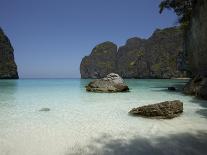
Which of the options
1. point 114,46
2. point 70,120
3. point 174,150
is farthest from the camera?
point 114,46

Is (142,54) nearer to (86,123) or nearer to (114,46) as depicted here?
(114,46)

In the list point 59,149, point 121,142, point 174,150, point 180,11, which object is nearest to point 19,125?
point 59,149

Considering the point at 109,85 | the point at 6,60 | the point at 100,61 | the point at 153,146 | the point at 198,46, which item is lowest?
the point at 153,146

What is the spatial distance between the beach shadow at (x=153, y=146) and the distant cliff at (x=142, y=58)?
211ft

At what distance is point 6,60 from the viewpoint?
3654 inches

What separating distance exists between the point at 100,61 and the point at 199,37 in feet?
478

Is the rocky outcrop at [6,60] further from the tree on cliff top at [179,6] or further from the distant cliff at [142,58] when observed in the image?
the tree on cliff top at [179,6]

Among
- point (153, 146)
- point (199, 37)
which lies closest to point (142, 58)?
point (199, 37)

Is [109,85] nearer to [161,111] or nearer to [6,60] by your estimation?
[161,111]

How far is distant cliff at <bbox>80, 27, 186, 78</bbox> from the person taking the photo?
10300 cm

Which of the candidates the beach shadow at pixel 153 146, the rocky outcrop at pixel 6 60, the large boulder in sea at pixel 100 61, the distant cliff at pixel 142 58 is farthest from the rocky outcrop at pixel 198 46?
the large boulder in sea at pixel 100 61

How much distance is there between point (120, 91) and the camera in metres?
19.6

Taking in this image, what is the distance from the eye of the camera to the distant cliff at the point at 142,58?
10300 cm

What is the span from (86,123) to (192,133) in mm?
3194
